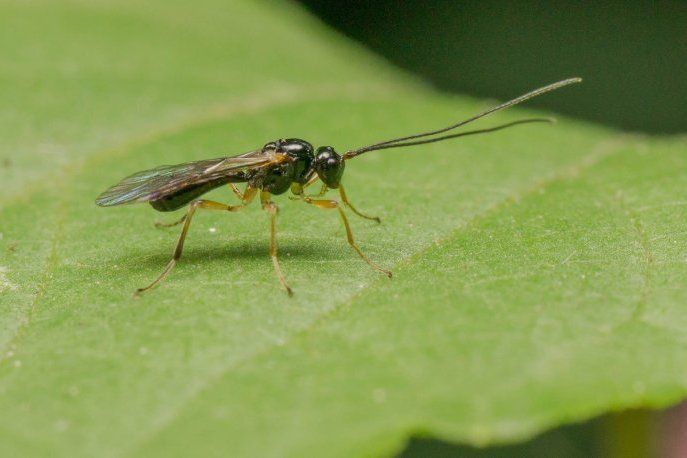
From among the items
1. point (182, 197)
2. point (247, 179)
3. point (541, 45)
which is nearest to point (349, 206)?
point (247, 179)

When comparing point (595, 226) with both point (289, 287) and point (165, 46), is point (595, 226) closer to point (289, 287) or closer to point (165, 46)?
point (289, 287)

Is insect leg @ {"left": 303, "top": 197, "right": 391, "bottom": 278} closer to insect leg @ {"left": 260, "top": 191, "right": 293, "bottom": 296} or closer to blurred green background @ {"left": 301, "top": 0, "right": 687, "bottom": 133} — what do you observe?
insect leg @ {"left": 260, "top": 191, "right": 293, "bottom": 296}

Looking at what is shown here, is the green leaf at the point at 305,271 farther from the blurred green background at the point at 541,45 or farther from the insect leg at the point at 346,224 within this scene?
the blurred green background at the point at 541,45

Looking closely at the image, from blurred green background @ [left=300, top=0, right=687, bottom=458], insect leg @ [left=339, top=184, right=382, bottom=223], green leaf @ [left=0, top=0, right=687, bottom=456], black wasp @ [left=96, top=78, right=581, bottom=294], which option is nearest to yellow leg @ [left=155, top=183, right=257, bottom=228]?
black wasp @ [left=96, top=78, right=581, bottom=294]

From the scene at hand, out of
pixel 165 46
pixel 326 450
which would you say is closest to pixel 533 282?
pixel 326 450

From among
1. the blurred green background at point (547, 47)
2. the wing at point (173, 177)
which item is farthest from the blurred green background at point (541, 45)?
the wing at point (173, 177)

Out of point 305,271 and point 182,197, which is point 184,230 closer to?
point 182,197
